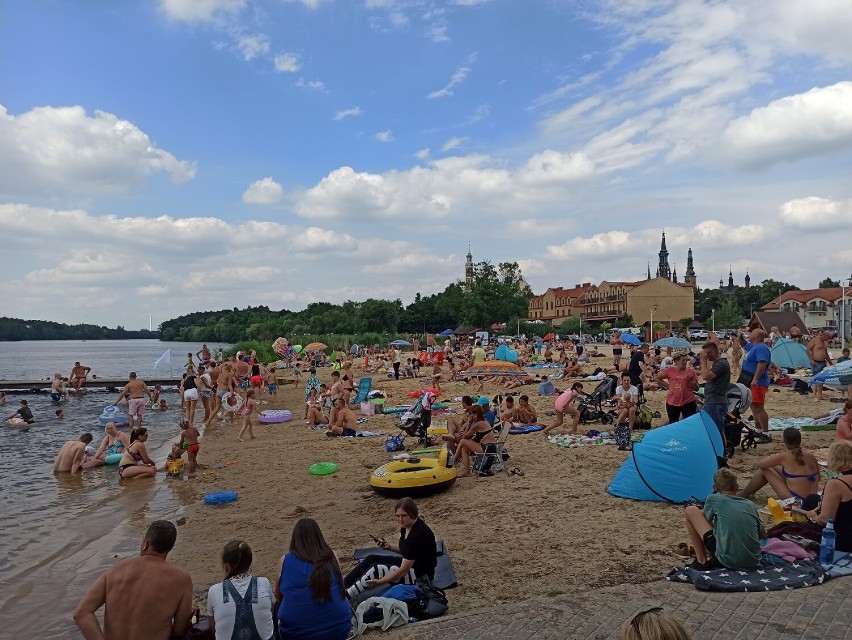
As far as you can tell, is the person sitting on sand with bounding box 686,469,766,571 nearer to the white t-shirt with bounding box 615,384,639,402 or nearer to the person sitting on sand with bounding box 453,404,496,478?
the person sitting on sand with bounding box 453,404,496,478

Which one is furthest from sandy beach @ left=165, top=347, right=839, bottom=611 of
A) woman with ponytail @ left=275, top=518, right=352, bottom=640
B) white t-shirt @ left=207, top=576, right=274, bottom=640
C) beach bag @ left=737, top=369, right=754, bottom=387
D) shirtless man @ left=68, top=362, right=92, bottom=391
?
shirtless man @ left=68, top=362, right=92, bottom=391

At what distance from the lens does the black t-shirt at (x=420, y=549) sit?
14.4 feet

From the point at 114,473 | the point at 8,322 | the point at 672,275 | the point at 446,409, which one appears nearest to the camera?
the point at 114,473

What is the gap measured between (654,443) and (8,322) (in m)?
163

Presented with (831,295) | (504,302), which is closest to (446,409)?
(504,302)

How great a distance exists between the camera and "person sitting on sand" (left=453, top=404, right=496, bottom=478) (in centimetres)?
834

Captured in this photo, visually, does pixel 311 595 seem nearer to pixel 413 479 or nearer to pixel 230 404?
pixel 413 479

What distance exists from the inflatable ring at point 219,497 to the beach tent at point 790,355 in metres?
13.6

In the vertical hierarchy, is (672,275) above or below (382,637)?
above

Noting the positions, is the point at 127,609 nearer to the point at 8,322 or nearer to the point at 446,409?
the point at 446,409

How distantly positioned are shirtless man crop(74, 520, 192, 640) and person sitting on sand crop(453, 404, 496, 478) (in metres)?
5.33

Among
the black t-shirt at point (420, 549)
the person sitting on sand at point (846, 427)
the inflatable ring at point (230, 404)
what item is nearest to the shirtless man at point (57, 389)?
the inflatable ring at point (230, 404)

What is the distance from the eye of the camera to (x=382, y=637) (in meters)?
3.75

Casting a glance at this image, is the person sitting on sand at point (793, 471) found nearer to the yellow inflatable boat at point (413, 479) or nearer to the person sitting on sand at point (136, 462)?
the yellow inflatable boat at point (413, 479)
